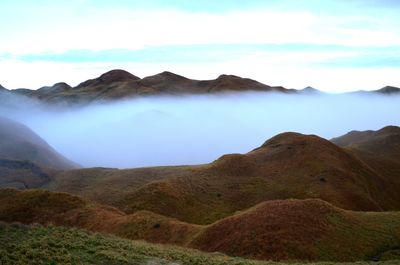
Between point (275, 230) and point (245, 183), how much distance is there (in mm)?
41422

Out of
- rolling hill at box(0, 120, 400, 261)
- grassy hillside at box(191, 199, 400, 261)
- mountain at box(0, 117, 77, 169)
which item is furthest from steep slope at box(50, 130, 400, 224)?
mountain at box(0, 117, 77, 169)

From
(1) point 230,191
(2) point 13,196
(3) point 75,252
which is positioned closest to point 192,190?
(1) point 230,191

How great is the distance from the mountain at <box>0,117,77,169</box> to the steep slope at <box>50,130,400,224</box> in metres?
36.7

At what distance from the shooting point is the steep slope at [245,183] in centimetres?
7731

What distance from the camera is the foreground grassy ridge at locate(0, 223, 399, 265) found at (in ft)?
81.3

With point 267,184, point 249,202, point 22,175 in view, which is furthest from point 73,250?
point 22,175

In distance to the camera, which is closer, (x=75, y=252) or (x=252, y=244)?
(x=75, y=252)

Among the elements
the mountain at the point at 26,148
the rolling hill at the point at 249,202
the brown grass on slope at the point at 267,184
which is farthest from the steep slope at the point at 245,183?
the mountain at the point at 26,148

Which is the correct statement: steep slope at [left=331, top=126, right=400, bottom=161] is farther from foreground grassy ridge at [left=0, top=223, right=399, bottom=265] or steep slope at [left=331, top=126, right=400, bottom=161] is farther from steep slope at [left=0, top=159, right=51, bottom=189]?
foreground grassy ridge at [left=0, top=223, right=399, bottom=265]

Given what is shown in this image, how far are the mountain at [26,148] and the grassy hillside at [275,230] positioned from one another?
272 feet

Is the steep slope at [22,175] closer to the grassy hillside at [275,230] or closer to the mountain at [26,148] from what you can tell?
the mountain at [26,148]

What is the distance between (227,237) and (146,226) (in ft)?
41.0

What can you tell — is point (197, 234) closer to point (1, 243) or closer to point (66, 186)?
point (1, 243)

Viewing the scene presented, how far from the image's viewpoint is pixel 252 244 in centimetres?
4428
